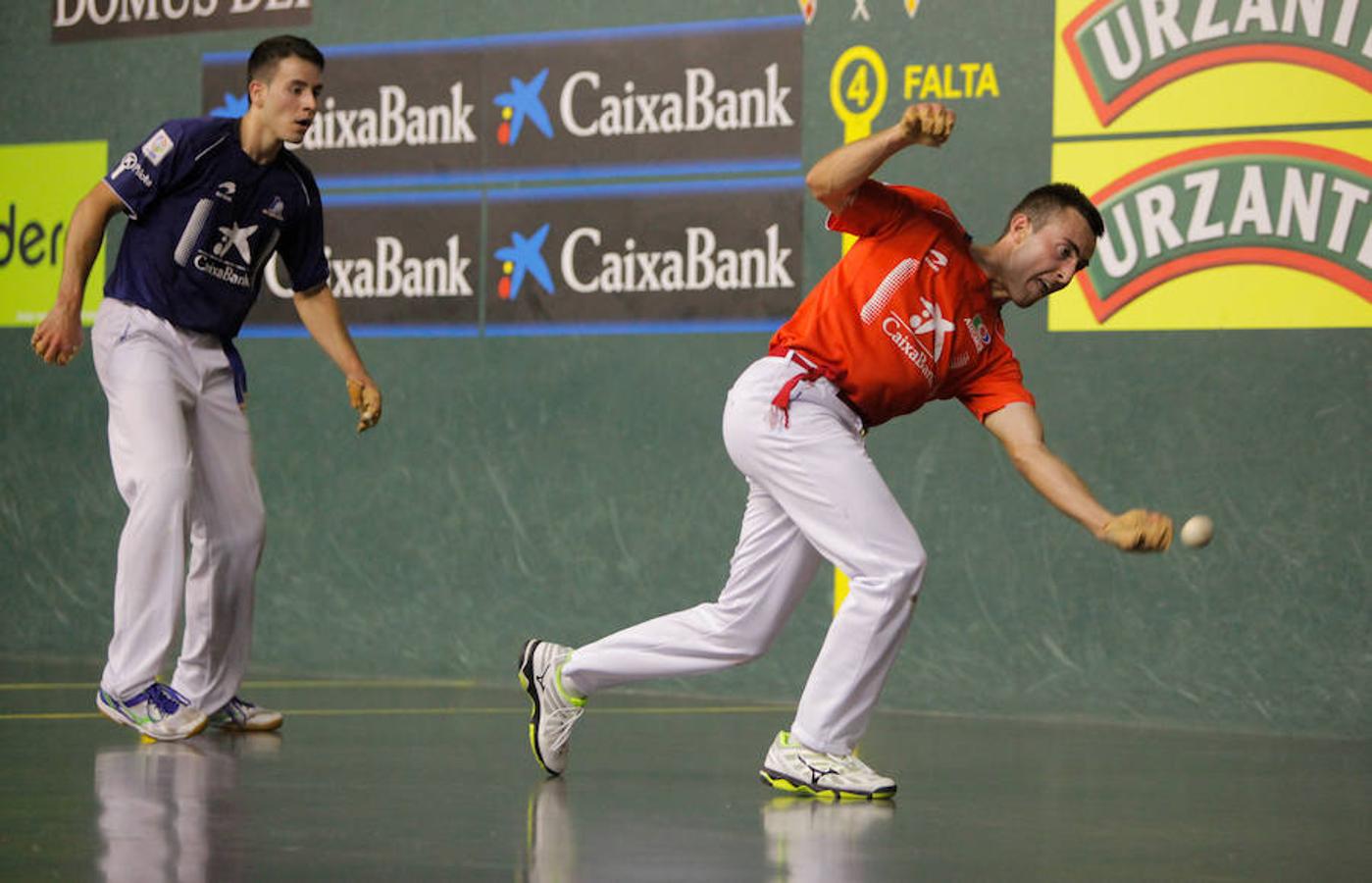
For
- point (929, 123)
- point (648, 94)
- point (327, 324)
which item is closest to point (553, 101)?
point (648, 94)

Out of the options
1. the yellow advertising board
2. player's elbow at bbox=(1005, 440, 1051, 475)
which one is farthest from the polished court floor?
the yellow advertising board

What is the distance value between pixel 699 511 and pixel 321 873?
433 cm

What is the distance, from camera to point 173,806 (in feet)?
16.0

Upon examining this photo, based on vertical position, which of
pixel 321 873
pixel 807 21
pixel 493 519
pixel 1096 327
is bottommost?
pixel 321 873

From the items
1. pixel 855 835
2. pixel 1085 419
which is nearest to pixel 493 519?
pixel 1085 419

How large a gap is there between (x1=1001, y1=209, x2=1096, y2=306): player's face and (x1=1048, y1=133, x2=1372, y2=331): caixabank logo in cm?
217

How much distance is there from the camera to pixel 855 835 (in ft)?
15.3

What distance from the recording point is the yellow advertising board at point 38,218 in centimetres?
943

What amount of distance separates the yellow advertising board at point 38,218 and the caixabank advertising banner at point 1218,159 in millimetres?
4166

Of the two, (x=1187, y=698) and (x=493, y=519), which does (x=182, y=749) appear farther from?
(x=1187, y=698)

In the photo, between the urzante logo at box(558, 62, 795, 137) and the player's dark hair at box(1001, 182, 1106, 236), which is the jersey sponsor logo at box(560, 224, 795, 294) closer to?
the urzante logo at box(558, 62, 795, 137)

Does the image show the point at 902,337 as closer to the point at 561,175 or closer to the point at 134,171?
the point at 134,171

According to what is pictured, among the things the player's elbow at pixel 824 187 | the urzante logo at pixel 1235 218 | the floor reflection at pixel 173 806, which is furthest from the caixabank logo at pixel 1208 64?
the floor reflection at pixel 173 806

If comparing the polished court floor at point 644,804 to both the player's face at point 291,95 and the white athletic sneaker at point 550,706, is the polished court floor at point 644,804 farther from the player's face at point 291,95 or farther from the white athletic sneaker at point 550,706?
the player's face at point 291,95
